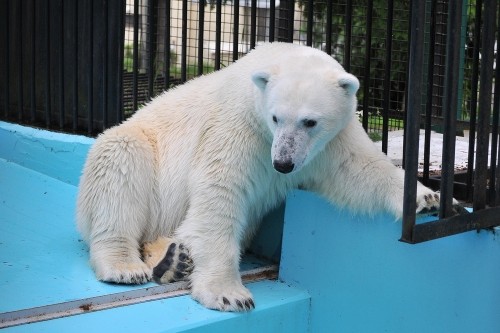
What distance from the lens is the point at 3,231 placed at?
4488 millimetres

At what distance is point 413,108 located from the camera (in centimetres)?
294

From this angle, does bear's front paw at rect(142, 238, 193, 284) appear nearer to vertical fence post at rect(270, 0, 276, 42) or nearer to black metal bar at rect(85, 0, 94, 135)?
vertical fence post at rect(270, 0, 276, 42)

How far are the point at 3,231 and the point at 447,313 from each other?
2.39 m

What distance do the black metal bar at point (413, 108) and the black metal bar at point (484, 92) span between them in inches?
14.6

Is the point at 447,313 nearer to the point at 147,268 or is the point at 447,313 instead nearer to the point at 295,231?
the point at 295,231

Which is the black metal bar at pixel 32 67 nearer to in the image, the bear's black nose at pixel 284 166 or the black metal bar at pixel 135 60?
the black metal bar at pixel 135 60

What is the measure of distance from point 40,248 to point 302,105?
1661 millimetres

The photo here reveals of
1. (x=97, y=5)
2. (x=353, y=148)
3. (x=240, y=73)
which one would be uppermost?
(x=97, y=5)

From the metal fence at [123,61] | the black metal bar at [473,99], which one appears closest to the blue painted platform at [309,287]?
the metal fence at [123,61]

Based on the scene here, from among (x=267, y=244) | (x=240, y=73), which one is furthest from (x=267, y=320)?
(x=240, y=73)

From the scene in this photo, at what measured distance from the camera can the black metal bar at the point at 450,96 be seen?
9.78 feet

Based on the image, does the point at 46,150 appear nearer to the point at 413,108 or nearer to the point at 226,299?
the point at 226,299

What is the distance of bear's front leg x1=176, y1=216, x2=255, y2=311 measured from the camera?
140 inches

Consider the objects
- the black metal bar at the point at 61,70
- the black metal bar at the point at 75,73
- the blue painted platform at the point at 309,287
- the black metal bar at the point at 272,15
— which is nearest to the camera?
the blue painted platform at the point at 309,287
